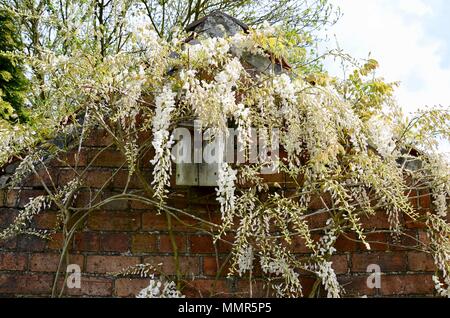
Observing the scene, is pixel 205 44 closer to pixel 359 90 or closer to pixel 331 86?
pixel 331 86

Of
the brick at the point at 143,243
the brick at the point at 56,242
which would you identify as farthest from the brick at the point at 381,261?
the brick at the point at 56,242

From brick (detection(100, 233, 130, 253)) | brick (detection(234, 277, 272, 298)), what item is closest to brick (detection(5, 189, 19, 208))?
brick (detection(100, 233, 130, 253))

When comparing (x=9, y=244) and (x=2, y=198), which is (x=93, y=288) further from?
(x=2, y=198)

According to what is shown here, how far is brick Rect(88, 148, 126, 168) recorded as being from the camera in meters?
2.56

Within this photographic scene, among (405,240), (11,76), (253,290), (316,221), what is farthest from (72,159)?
(11,76)

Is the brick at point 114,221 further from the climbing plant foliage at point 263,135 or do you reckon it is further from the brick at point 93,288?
the brick at point 93,288

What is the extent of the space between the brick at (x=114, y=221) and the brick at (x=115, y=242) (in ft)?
0.10

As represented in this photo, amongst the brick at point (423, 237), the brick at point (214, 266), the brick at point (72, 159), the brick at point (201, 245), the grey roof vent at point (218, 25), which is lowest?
the brick at point (214, 266)

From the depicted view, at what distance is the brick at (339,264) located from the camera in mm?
2457

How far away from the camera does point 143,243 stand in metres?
2.46

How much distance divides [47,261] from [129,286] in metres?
0.42

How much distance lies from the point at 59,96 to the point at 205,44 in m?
0.76

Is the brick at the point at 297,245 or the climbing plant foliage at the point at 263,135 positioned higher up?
the climbing plant foliage at the point at 263,135
